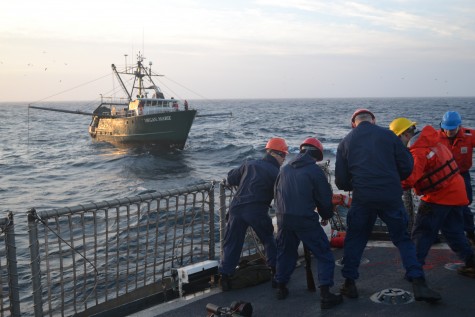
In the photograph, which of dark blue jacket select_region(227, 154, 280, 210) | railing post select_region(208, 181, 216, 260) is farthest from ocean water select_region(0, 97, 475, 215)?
dark blue jacket select_region(227, 154, 280, 210)

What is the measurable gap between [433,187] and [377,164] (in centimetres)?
77

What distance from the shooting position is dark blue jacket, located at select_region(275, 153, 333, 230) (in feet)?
14.1

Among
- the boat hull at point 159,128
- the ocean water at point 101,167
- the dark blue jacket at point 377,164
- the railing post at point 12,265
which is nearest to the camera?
the railing post at point 12,265

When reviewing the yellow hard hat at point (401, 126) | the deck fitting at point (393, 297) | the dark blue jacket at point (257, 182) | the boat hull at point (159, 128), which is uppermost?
the yellow hard hat at point (401, 126)

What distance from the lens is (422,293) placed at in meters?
4.16

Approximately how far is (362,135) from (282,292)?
1696 mm

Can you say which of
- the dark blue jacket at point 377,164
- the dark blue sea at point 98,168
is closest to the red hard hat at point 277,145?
the dark blue jacket at point 377,164

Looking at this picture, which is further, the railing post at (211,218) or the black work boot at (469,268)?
the railing post at (211,218)

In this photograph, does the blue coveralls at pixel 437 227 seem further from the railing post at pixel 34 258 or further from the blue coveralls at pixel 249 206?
the railing post at pixel 34 258

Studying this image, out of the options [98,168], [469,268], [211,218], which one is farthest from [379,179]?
[98,168]

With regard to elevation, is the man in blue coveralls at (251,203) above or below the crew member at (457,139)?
below

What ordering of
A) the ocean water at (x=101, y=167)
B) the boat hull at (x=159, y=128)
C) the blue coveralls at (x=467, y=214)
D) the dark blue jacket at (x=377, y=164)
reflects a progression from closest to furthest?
the dark blue jacket at (x=377, y=164), the blue coveralls at (x=467, y=214), the ocean water at (x=101, y=167), the boat hull at (x=159, y=128)

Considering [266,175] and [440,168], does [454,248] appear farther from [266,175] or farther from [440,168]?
[266,175]

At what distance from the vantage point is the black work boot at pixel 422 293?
415cm
